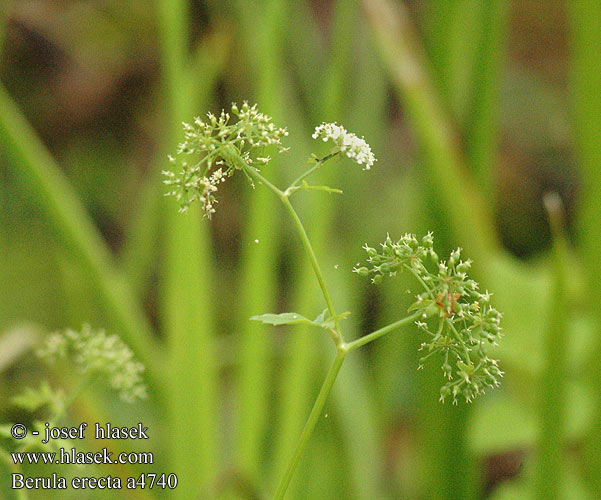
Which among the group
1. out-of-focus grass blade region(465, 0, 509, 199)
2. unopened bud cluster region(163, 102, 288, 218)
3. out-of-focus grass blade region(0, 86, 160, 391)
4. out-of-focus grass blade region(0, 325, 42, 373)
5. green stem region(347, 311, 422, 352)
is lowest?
green stem region(347, 311, 422, 352)

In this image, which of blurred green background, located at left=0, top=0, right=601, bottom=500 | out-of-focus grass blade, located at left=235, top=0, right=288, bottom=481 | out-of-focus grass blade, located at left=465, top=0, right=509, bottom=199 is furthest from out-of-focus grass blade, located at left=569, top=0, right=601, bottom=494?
out-of-focus grass blade, located at left=235, top=0, right=288, bottom=481

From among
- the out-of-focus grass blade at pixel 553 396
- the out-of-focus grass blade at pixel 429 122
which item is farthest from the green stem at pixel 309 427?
the out-of-focus grass blade at pixel 429 122

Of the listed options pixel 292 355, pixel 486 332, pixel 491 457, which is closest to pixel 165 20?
pixel 292 355

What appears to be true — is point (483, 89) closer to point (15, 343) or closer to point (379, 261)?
point (15, 343)

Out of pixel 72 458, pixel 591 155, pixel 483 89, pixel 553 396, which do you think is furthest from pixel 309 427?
pixel 483 89

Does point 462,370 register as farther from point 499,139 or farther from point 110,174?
point 499,139

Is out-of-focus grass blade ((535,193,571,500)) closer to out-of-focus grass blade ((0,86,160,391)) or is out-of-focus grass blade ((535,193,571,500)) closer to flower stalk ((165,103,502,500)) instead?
flower stalk ((165,103,502,500))
